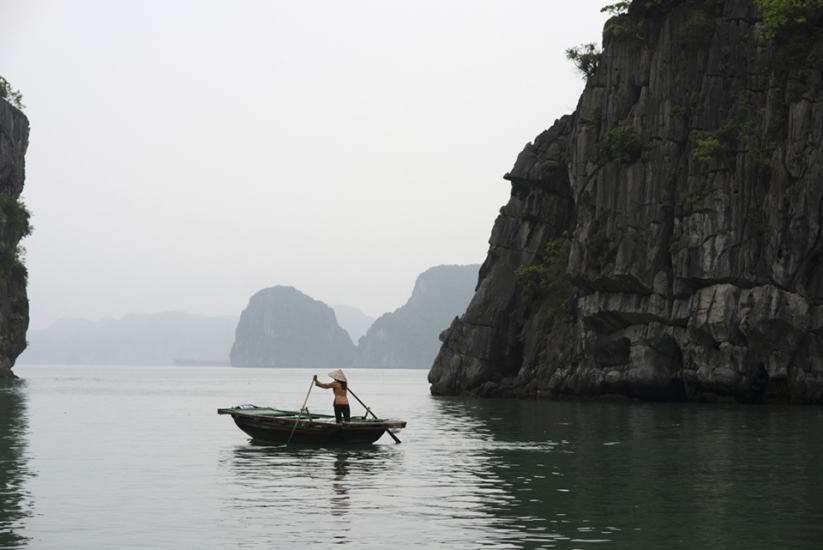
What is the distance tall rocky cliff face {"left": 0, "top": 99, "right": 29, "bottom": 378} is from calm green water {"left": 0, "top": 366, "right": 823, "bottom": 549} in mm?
66663

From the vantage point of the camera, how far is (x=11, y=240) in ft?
344

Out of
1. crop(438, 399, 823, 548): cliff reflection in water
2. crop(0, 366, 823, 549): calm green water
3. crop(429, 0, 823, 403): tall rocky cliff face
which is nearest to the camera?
crop(0, 366, 823, 549): calm green water

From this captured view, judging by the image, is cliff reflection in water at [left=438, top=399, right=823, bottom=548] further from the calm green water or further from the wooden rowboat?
the wooden rowboat

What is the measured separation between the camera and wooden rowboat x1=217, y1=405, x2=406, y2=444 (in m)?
32.8

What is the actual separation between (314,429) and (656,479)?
13.2 m

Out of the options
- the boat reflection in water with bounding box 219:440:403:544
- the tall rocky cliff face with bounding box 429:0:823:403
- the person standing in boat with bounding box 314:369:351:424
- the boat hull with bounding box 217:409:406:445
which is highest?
the tall rocky cliff face with bounding box 429:0:823:403

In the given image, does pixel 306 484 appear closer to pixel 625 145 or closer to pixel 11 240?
pixel 625 145

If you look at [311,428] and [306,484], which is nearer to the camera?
[306,484]

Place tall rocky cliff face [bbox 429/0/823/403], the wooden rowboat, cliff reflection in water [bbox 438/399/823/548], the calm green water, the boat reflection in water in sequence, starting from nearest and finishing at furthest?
the calm green water < cliff reflection in water [bbox 438/399/823/548] < the boat reflection in water < the wooden rowboat < tall rocky cliff face [bbox 429/0/823/403]

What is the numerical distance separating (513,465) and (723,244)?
118 feet

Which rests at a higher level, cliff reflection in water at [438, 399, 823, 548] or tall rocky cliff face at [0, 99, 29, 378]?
tall rocky cliff face at [0, 99, 29, 378]

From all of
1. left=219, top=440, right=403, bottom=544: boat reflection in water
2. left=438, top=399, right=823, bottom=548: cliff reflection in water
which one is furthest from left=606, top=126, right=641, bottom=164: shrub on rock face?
left=219, top=440, right=403, bottom=544: boat reflection in water

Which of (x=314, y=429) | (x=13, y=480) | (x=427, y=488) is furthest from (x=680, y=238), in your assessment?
(x=13, y=480)

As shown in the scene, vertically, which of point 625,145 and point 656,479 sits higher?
point 625,145
